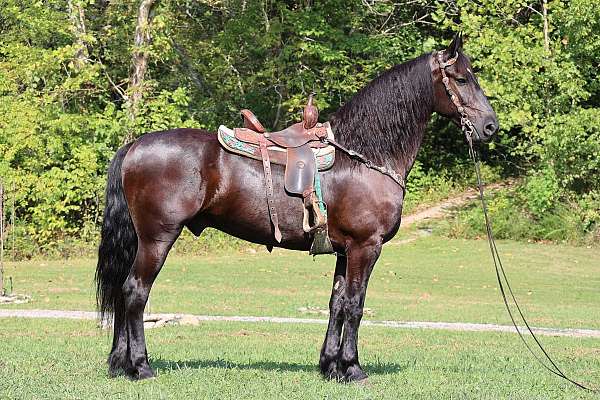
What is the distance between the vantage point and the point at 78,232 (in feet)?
94.0

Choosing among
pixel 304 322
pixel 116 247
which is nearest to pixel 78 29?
pixel 304 322

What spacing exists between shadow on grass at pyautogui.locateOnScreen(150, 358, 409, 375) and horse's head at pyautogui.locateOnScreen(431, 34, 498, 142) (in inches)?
92.9

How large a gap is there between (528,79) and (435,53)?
21176 mm

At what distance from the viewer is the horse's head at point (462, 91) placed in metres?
8.74

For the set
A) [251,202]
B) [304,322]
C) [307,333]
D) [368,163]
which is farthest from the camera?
[304,322]

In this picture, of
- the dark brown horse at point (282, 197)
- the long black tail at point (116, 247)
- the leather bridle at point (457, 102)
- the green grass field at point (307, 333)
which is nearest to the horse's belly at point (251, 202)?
the dark brown horse at point (282, 197)

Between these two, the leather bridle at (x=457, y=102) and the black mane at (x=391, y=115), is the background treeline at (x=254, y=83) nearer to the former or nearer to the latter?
the black mane at (x=391, y=115)

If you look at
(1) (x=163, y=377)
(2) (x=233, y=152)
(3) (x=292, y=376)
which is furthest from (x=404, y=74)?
Answer: (1) (x=163, y=377)

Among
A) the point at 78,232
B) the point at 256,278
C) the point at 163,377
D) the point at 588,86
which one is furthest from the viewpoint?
the point at 588,86

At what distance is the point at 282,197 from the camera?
847 cm

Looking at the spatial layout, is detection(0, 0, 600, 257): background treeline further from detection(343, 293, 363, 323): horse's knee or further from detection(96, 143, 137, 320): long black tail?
detection(343, 293, 363, 323): horse's knee

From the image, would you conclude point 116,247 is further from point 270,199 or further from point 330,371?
point 330,371

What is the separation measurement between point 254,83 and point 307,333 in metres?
21.8

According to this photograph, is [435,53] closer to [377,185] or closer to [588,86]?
[377,185]
